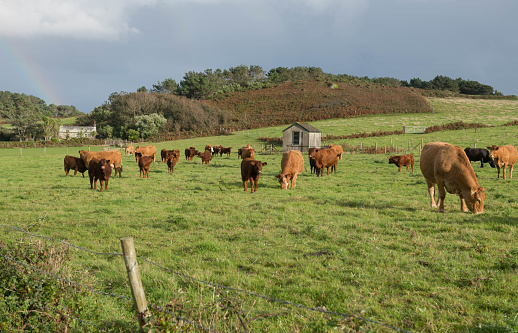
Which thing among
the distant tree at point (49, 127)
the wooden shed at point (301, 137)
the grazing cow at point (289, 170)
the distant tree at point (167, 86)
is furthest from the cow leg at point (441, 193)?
the distant tree at point (167, 86)

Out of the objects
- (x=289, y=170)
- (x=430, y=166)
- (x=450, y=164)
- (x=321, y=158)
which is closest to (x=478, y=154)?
(x=321, y=158)

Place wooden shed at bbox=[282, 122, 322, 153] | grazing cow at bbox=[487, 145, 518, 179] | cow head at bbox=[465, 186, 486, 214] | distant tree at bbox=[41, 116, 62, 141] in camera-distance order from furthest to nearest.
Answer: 1. distant tree at bbox=[41, 116, 62, 141]
2. wooden shed at bbox=[282, 122, 322, 153]
3. grazing cow at bbox=[487, 145, 518, 179]
4. cow head at bbox=[465, 186, 486, 214]

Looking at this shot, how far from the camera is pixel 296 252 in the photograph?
7309 mm

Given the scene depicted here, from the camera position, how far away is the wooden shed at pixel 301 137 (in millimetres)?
42250

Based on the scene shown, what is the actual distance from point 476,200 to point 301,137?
109 feet

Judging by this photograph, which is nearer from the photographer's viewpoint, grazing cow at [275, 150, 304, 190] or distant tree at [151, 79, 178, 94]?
grazing cow at [275, 150, 304, 190]

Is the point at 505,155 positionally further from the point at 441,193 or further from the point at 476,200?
the point at 476,200

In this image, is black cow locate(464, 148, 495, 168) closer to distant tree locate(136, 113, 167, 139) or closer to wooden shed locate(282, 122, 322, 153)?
wooden shed locate(282, 122, 322, 153)

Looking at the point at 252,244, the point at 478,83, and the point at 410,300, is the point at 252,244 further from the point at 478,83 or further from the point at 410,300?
the point at 478,83

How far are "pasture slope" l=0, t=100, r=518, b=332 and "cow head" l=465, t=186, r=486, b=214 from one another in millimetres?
288

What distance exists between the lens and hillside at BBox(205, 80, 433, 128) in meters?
73.4

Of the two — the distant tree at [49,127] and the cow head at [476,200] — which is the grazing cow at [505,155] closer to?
the cow head at [476,200]

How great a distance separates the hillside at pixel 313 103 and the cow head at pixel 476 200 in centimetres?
6136

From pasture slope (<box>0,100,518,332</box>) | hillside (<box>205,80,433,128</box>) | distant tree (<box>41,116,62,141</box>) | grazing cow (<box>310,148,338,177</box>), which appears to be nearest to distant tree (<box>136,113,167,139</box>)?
hillside (<box>205,80,433,128</box>)
